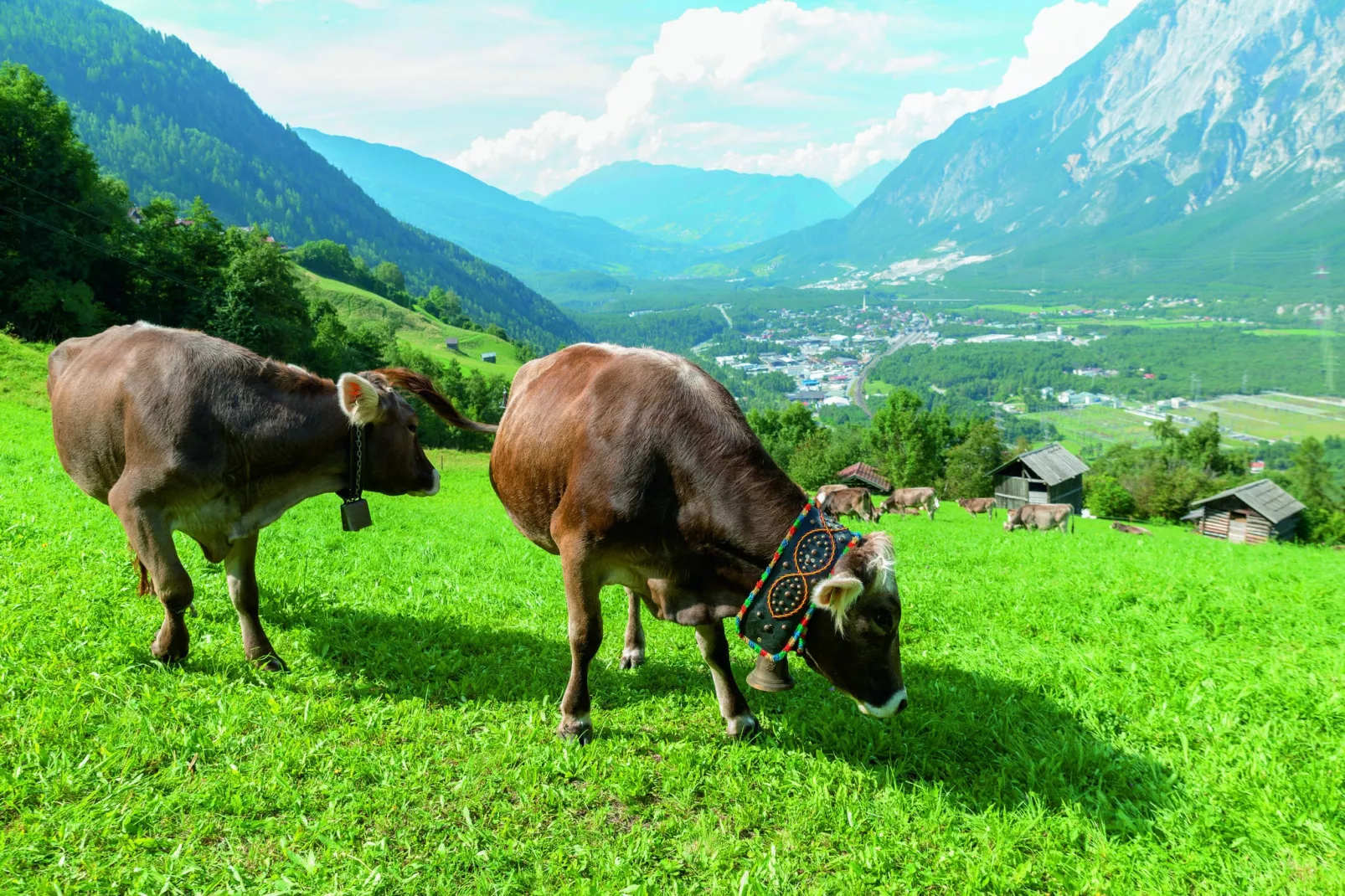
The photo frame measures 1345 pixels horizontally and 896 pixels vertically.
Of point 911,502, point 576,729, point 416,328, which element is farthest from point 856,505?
point 416,328

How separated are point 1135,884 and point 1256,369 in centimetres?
23707

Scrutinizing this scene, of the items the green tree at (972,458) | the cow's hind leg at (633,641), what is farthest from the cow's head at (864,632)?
the green tree at (972,458)

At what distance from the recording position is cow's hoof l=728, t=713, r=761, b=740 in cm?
483

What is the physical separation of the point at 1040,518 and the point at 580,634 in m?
→ 33.9

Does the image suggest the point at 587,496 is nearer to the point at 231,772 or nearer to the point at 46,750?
the point at 231,772

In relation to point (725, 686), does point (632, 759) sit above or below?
below

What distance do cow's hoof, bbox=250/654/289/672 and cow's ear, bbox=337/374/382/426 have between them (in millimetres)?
1916

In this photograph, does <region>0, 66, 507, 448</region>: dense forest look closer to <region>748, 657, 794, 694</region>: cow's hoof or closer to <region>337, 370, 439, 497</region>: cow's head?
<region>337, 370, 439, 497</region>: cow's head

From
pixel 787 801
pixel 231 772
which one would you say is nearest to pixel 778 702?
pixel 787 801

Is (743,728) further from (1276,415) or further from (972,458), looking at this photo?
(1276,415)

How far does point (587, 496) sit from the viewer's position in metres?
4.36

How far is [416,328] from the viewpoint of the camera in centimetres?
11581

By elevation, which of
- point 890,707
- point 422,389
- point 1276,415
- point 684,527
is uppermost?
point 422,389

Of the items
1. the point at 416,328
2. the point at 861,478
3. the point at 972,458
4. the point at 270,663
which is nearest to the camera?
the point at 270,663
